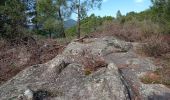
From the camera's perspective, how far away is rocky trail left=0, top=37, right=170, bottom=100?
775cm

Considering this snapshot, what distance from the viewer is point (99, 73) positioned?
333 inches

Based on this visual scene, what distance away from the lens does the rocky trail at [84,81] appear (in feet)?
25.4

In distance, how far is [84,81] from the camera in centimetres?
830

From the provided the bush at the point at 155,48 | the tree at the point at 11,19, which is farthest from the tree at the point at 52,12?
the bush at the point at 155,48

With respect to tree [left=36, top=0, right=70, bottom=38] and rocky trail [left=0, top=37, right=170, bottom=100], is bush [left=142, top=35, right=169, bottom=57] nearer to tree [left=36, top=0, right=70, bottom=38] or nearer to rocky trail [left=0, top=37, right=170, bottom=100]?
rocky trail [left=0, top=37, right=170, bottom=100]

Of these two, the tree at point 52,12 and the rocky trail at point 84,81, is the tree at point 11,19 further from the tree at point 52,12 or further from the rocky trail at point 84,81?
the rocky trail at point 84,81

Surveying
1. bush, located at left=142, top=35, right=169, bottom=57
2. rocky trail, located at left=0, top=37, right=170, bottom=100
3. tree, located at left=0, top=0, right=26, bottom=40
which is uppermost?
tree, located at left=0, top=0, right=26, bottom=40

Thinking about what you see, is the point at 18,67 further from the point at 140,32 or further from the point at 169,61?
the point at 140,32

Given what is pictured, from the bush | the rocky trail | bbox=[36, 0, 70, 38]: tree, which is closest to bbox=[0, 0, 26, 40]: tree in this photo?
bbox=[36, 0, 70, 38]: tree

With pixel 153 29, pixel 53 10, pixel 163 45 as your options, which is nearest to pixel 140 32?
pixel 153 29

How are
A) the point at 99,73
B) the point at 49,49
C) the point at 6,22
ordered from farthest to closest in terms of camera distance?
the point at 6,22, the point at 49,49, the point at 99,73

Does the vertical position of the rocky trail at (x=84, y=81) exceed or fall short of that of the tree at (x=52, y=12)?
it falls short

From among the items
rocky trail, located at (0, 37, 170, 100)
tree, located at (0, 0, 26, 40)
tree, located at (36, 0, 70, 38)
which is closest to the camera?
rocky trail, located at (0, 37, 170, 100)

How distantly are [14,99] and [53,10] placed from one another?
23280mm
